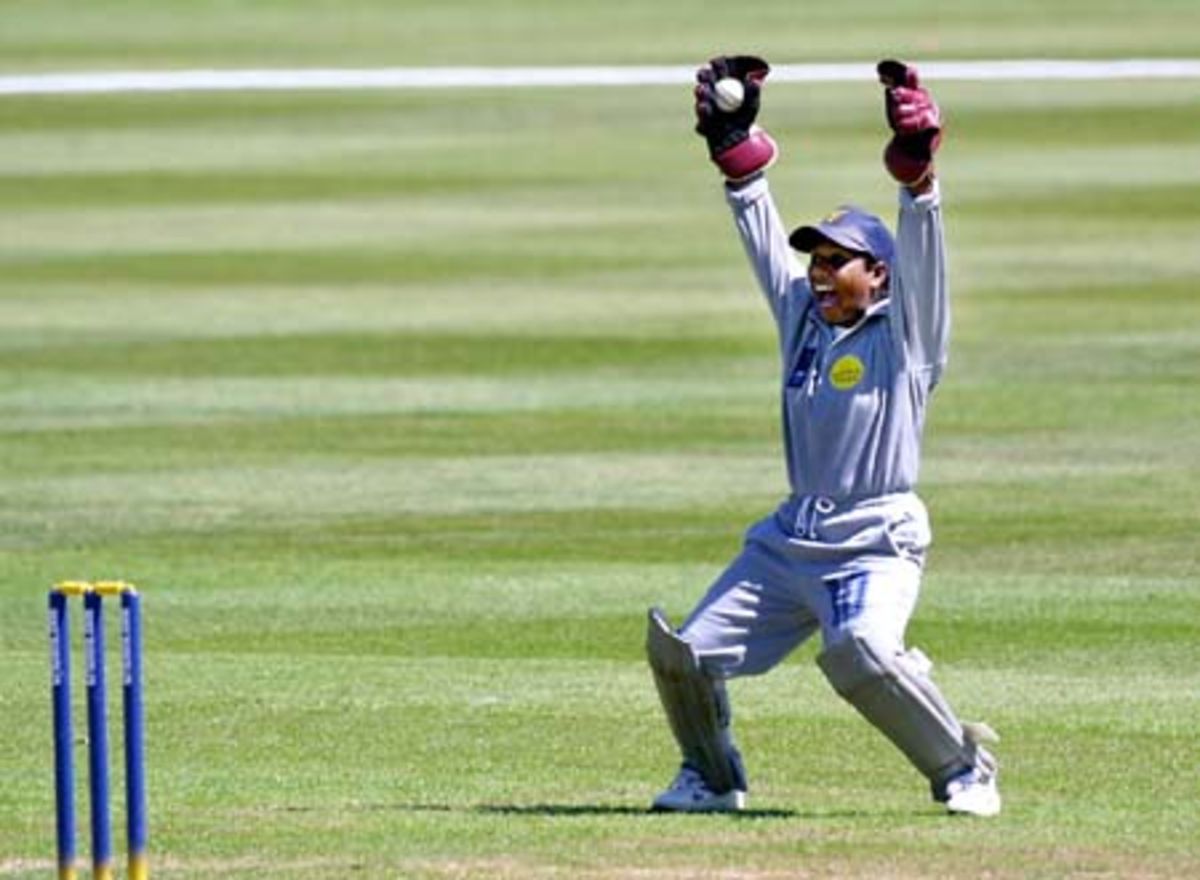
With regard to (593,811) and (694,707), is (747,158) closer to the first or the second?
(694,707)

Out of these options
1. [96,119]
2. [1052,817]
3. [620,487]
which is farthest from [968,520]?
[96,119]

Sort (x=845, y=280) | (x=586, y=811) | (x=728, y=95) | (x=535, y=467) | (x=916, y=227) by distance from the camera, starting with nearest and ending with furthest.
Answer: (x=916, y=227), (x=845, y=280), (x=586, y=811), (x=728, y=95), (x=535, y=467)

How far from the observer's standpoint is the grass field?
10.7m

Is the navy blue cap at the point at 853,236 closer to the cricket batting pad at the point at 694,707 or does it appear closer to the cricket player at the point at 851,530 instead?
the cricket player at the point at 851,530

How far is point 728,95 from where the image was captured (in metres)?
10.7

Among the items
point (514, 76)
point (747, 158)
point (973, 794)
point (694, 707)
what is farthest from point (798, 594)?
point (514, 76)

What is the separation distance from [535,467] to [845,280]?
9.60 metres

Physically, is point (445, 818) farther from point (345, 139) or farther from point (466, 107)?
point (466, 107)

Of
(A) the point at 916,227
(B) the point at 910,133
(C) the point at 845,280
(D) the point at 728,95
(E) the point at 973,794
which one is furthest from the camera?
(D) the point at 728,95

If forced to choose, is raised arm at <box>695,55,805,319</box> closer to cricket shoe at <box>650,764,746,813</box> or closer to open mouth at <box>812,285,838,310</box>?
Result: open mouth at <box>812,285,838,310</box>

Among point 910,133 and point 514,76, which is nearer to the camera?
point 910,133

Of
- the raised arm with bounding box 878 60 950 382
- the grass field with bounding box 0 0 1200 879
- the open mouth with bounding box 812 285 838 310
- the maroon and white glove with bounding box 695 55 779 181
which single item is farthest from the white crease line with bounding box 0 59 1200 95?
the raised arm with bounding box 878 60 950 382

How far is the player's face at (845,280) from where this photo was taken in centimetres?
1035

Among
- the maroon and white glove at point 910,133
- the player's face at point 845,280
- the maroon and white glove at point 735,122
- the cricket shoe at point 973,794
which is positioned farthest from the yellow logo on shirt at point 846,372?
the cricket shoe at point 973,794
